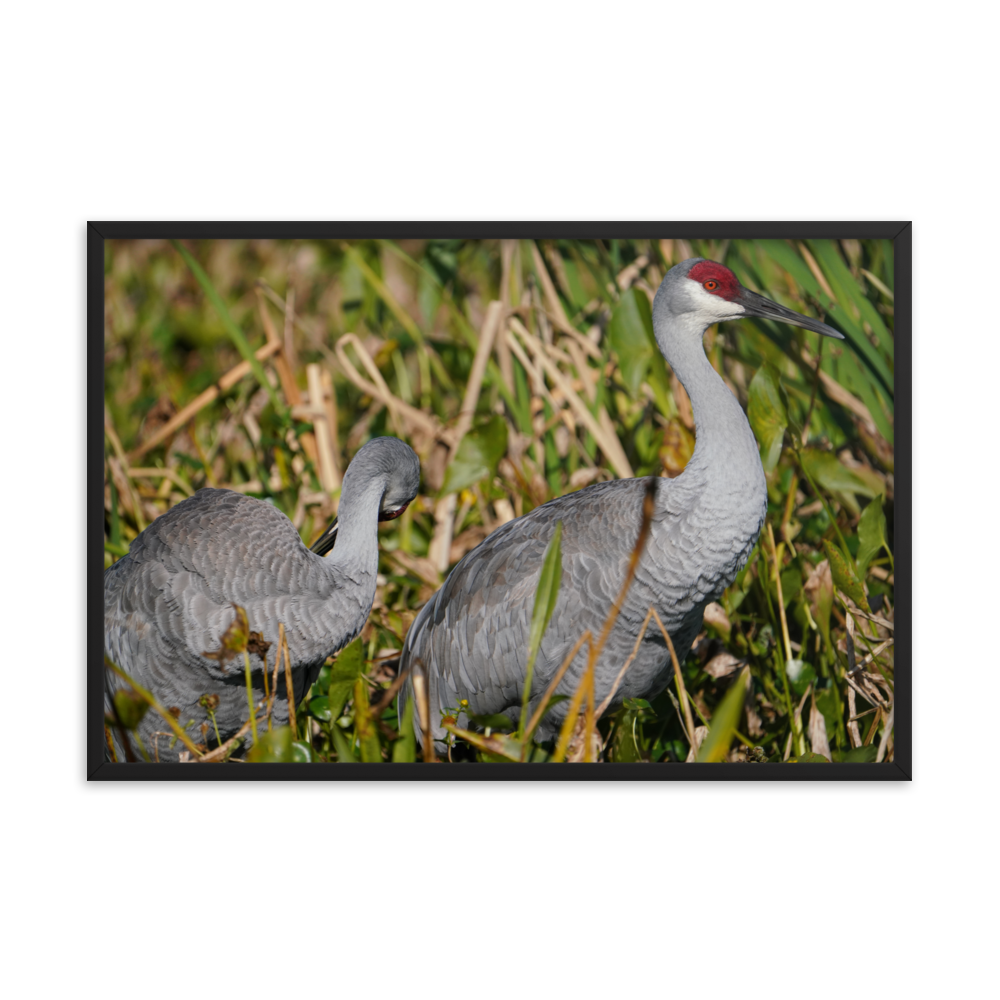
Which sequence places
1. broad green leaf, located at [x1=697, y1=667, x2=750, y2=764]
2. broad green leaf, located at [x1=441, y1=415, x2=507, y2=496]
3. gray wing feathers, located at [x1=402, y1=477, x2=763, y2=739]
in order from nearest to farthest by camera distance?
broad green leaf, located at [x1=697, y1=667, x2=750, y2=764]
gray wing feathers, located at [x1=402, y1=477, x2=763, y2=739]
broad green leaf, located at [x1=441, y1=415, x2=507, y2=496]

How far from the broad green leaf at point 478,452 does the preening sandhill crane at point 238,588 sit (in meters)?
0.41

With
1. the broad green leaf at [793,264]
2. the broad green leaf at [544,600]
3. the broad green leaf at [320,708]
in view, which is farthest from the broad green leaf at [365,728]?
the broad green leaf at [793,264]

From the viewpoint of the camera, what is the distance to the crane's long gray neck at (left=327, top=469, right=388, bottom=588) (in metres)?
2.49

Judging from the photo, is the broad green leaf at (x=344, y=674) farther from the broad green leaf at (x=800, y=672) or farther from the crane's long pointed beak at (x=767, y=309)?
the crane's long pointed beak at (x=767, y=309)

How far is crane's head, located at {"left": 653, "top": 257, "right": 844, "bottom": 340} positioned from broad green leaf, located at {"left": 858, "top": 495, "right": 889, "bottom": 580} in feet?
1.48

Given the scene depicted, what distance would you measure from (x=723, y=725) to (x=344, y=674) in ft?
2.92

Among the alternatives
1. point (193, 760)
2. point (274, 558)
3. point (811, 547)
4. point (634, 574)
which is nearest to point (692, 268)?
point (634, 574)

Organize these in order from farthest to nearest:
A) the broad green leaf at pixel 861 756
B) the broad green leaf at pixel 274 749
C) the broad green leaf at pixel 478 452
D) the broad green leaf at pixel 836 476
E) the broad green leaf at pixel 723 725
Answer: the broad green leaf at pixel 478 452, the broad green leaf at pixel 836 476, the broad green leaf at pixel 861 756, the broad green leaf at pixel 274 749, the broad green leaf at pixel 723 725

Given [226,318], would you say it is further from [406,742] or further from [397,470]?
[406,742]

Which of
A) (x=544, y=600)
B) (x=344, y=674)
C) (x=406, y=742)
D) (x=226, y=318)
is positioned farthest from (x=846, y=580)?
(x=226, y=318)

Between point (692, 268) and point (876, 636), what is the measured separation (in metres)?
1.07

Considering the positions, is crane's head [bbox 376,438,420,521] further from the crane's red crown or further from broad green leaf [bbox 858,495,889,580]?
broad green leaf [bbox 858,495,889,580]

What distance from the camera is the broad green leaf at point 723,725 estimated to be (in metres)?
A: 2.20

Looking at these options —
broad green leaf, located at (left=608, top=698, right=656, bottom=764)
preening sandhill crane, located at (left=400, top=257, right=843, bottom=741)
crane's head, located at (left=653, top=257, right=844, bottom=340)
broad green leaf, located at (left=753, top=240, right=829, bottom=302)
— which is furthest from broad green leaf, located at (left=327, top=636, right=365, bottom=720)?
broad green leaf, located at (left=753, top=240, right=829, bottom=302)
